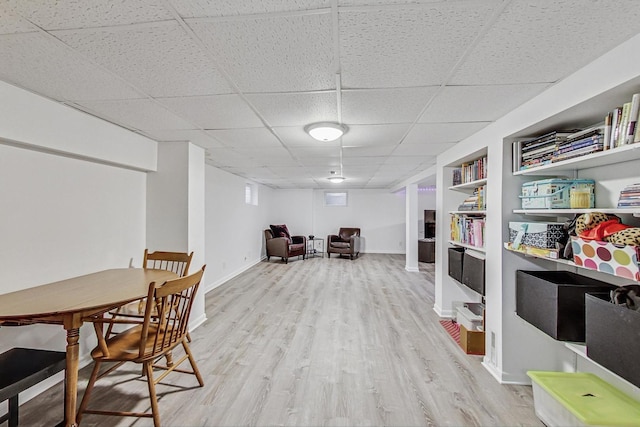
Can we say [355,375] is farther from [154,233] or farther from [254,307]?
[154,233]

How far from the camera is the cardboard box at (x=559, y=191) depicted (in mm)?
1745

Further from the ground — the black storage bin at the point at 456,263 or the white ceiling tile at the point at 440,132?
the white ceiling tile at the point at 440,132

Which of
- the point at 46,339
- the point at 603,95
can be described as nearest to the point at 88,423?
the point at 46,339

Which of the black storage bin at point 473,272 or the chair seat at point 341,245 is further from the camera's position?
the chair seat at point 341,245

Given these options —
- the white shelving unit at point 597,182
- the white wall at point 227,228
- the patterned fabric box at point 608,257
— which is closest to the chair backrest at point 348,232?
the white wall at point 227,228

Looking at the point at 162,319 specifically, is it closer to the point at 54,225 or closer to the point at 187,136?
the point at 54,225

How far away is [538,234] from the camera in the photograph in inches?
74.0

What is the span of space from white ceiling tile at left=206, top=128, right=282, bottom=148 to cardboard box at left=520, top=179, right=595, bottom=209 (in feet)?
7.45

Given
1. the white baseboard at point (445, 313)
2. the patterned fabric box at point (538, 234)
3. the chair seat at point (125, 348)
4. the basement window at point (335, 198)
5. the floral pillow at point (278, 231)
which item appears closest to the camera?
the chair seat at point (125, 348)

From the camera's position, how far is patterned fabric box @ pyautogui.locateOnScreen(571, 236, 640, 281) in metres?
1.24

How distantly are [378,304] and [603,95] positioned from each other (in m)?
3.42

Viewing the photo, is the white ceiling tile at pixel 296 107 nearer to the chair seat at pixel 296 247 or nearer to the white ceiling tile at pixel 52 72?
the white ceiling tile at pixel 52 72

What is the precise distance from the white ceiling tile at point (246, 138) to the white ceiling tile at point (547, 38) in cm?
182

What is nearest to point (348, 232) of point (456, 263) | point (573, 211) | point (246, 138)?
point (456, 263)
